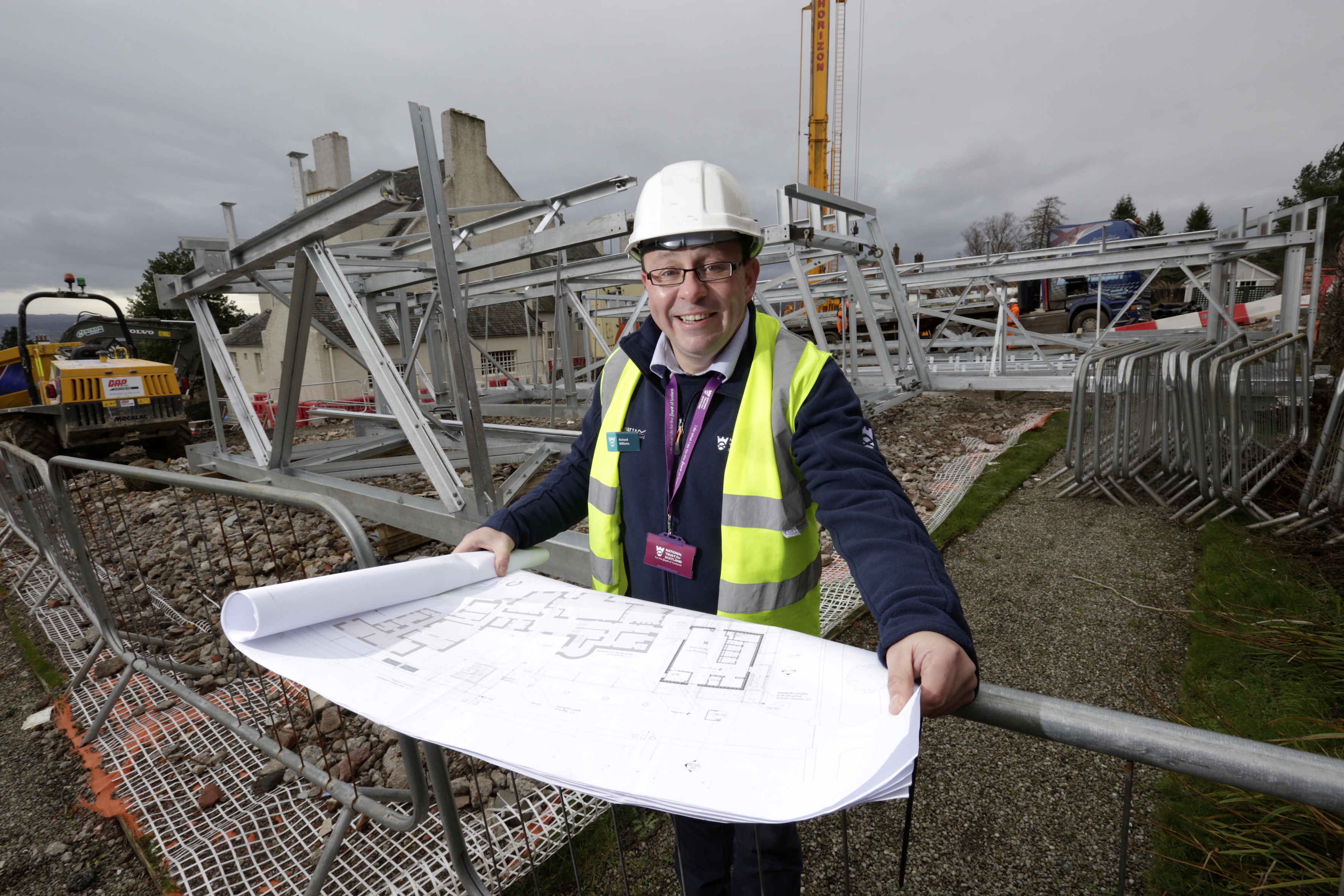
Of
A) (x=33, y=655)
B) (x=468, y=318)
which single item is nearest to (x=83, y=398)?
(x=33, y=655)

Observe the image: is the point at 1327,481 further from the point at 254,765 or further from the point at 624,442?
the point at 254,765

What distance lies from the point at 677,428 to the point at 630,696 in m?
0.78

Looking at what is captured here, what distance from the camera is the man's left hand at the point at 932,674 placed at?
0.87m

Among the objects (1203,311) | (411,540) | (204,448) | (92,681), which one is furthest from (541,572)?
(1203,311)

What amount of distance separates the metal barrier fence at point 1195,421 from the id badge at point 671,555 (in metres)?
4.63

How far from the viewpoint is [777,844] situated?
1584 millimetres

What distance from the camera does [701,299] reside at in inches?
58.6

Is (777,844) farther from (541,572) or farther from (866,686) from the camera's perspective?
(541,572)

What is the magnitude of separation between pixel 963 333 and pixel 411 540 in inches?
564

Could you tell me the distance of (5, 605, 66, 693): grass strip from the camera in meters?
3.73

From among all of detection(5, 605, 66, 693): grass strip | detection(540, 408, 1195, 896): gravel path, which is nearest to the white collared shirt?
detection(540, 408, 1195, 896): gravel path

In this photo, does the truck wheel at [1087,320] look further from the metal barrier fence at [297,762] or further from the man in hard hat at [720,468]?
the man in hard hat at [720,468]

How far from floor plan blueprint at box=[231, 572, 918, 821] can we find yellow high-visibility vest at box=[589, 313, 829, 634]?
0.27 meters

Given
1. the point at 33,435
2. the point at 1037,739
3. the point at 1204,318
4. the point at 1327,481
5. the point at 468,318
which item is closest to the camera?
the point at 1037,739
